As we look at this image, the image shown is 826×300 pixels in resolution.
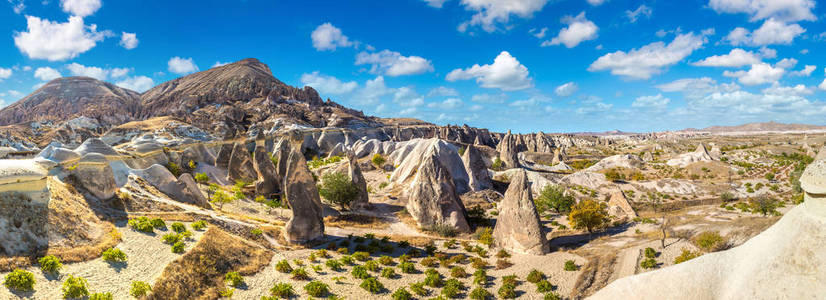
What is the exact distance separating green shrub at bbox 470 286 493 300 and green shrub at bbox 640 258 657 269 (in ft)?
26.8

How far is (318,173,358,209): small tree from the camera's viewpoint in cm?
3797

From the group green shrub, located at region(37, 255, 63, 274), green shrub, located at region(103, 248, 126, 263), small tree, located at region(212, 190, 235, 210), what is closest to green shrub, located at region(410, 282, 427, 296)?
green shrub, located at region(103, 248, 126, 263)

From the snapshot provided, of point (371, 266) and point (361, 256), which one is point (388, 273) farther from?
point (361, 256)

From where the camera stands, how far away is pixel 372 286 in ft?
63.8

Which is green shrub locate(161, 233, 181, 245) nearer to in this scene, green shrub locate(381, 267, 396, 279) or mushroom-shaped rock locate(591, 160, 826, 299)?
green shrub locate(381, 267, 396, 279)

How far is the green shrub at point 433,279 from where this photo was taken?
20.1 m

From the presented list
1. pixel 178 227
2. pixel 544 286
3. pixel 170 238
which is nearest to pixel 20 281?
pixel 170 238

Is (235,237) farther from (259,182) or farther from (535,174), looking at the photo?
(535,174)

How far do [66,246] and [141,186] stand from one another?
38.1 feet

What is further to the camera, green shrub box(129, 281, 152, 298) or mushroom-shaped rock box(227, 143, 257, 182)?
mushroom-shaped rock box(227, 143, 257, 182)

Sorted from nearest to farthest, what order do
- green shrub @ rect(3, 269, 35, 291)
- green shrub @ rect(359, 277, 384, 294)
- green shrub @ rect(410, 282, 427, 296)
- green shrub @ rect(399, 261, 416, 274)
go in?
green shrub @ rect(3, 269, 35, 291) < green shrub @ rect(410, 282, 427, 296) < green shrub @ rect(359, 277, 384, 294) < green shrub @ rect(399, 261, 416, 274)

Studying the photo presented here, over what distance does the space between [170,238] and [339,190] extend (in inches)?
749

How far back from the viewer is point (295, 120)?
402 ft

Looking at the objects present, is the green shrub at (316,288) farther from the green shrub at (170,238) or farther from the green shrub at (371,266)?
the green shrub at (170,238)
